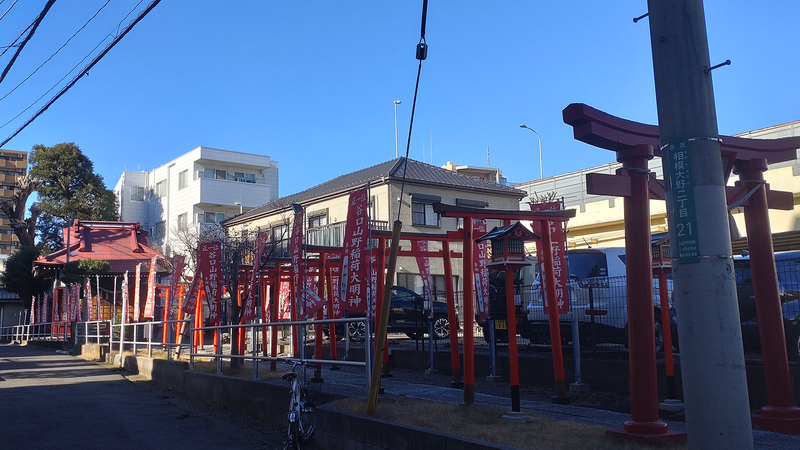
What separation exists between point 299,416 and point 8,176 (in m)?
74.6

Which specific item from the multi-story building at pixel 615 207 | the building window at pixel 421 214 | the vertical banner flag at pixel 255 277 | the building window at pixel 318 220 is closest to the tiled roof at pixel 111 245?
the building window at pixel 318 220

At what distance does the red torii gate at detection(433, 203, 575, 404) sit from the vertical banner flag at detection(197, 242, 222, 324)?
7.32 m

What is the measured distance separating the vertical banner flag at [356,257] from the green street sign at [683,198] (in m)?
5.43

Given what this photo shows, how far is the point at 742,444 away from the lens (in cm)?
367

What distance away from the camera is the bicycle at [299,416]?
7.31 m

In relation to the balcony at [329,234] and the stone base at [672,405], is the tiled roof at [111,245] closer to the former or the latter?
the balcony at [329,234]

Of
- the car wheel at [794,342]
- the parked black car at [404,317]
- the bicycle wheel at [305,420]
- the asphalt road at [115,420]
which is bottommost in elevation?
the asphalt road at [115,420]

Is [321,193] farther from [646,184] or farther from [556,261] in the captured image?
[646,184]

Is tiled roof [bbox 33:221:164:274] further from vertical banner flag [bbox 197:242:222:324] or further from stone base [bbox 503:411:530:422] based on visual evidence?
stone base [bbox 503:411:530:422]

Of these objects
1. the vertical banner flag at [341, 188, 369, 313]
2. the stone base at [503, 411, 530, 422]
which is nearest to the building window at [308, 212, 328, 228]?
the vertical banner flag at [341, 188, 369, 313]

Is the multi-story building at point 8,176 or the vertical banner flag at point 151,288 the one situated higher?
the multi-story building at point 8,176

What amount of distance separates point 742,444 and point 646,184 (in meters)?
2.81

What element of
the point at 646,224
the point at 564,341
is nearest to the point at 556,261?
the point at 564,341

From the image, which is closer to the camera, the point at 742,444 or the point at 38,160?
the point at 742,444
